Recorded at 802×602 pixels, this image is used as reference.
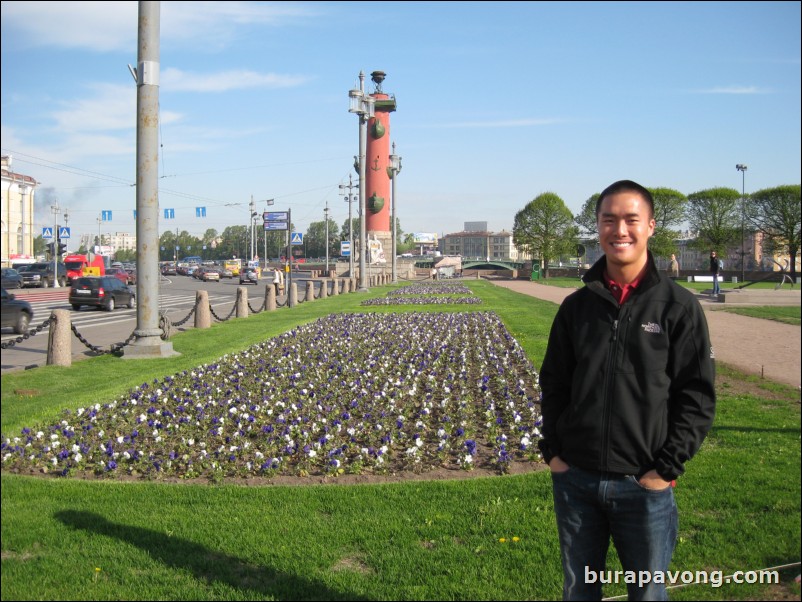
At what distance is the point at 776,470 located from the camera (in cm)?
596

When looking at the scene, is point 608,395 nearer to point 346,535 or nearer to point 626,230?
point 626,230

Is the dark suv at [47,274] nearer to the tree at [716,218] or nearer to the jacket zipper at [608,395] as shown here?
the jacket zipper at [608,395]

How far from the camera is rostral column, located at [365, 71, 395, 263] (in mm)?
66812

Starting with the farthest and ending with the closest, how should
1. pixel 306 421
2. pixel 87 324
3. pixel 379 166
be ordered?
pixel 379 166
pixel 87 324
pixel 306 421

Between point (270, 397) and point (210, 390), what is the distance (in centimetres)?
96

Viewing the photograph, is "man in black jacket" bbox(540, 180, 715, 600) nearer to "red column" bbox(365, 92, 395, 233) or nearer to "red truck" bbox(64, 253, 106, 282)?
"red truck" bbox(64, 253, 106, 282)

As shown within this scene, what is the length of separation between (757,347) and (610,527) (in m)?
12.2

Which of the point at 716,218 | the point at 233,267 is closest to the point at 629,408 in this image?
the point at 716,218

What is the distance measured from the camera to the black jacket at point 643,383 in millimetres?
→ 2680

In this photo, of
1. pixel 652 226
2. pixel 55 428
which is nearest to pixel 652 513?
pixel 652 226

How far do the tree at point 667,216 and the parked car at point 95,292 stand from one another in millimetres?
33692

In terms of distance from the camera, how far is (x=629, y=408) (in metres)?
2.72

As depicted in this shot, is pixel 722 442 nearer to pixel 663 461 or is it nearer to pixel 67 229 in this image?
pixel 663 461

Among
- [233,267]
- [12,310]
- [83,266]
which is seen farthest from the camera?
[233,267]
